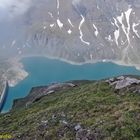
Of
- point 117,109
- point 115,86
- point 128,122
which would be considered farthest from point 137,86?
point 128,122

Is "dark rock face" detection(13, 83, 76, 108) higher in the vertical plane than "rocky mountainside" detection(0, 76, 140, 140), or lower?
lower

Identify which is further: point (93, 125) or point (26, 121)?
point (26, 121)

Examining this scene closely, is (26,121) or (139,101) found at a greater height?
(139,101)

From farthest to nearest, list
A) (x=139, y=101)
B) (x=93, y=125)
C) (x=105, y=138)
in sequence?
(x=139, y=101)
(x=93, y=125)
(x=105, y=138)

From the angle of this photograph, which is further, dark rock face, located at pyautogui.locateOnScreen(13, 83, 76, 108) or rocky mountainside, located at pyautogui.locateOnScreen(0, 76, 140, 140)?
dark rock face, located at pyautogui.locateOnScreen(13, 83, 76, 108)

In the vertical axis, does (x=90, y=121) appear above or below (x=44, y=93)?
above

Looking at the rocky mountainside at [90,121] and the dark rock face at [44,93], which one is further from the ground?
the rocky mountainside at [90,121]

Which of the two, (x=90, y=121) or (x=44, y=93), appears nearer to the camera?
(x=90, y=121)

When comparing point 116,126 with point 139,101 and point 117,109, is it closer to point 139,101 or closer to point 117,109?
point 117,109

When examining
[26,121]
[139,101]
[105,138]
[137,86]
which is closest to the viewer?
[105,138]

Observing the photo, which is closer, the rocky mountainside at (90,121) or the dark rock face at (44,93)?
the rocky mountainside at (90,121)
